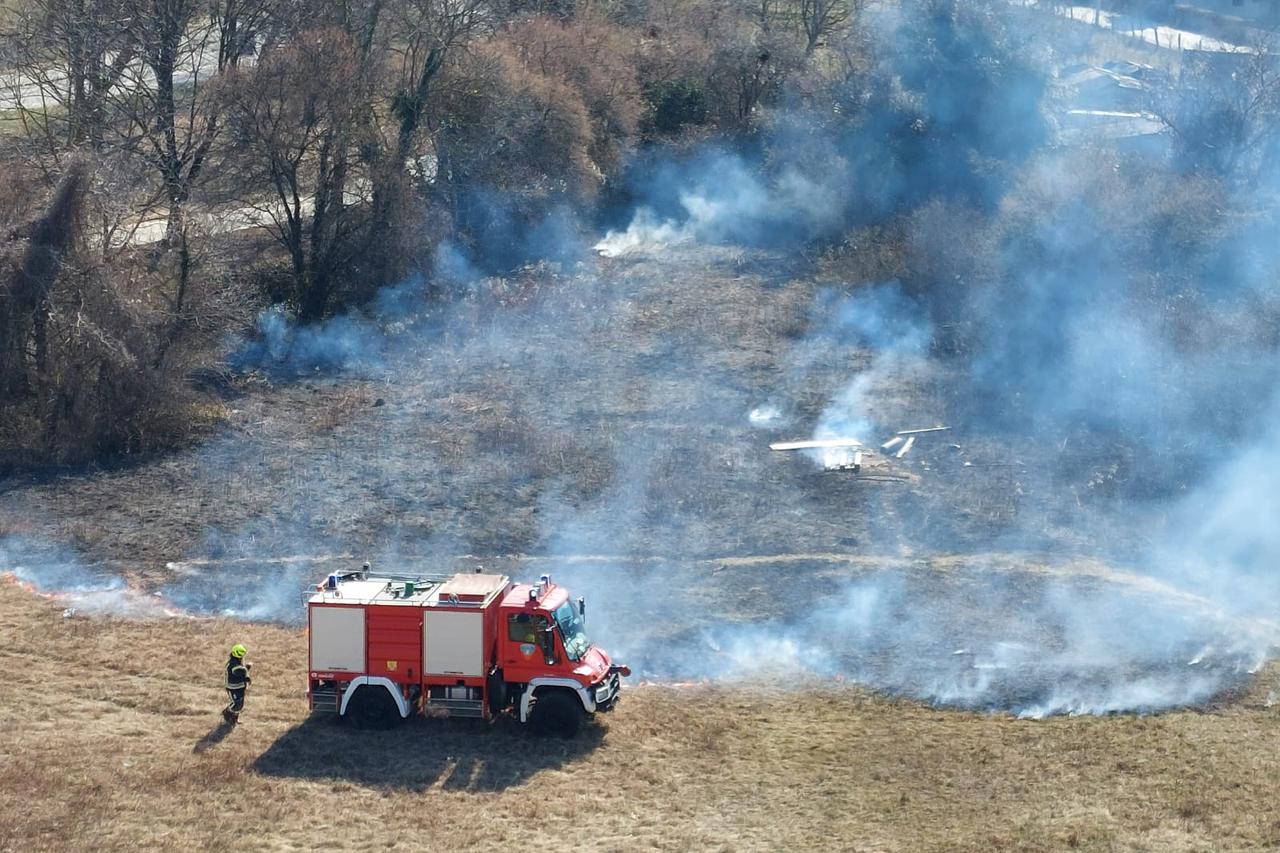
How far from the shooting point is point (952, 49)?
37781 mm

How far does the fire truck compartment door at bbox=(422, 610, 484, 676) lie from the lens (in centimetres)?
1536

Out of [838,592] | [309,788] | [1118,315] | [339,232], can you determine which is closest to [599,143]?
[339,232]

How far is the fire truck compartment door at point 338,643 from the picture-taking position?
1541 centimetres

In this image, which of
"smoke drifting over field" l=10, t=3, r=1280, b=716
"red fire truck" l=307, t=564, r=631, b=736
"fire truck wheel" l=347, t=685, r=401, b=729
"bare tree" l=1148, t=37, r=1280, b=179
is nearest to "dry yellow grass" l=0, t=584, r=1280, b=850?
"fire truck wheel" l=347, t=685, r=401, b=729

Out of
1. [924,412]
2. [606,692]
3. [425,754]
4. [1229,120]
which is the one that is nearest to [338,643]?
[425,754]

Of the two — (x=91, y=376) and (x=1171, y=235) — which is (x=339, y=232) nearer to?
(x=91, y=376)

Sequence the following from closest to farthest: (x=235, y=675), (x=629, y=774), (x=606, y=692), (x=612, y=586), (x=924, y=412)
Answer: (x=629, y=774) < (x=606, y=692) < (x=235, y=675) < (x=612, y=586) < (x=924, y=412)

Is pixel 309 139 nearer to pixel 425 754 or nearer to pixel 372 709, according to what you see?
pixel 372 709

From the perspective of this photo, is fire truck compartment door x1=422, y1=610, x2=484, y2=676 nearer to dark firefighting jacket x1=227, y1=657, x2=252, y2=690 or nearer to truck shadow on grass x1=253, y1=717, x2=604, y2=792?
truck shadow on grass x1=253, y1=717, x2=604, y2=792

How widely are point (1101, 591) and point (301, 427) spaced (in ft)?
48.5

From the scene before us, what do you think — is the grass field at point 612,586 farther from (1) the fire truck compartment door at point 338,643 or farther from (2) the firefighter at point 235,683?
(1) the fire truck compartment door at point 338,643

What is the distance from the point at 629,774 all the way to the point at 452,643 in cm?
253

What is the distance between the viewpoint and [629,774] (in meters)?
14.8

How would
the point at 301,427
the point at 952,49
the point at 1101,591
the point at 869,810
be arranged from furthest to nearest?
the point at 952,49
the point at 301,427
the point at 1101,591
the point at 869,810
